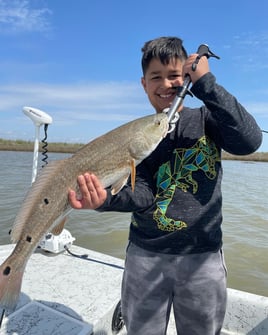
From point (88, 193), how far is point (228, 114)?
1002 mm

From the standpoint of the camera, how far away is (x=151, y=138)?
2.31 metres

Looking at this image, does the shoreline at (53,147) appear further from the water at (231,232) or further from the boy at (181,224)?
the boy at (181,224)

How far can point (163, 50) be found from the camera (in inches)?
99.4

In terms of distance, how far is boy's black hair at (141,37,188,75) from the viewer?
99.3 inches

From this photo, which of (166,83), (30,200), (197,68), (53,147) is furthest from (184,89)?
(53,147)

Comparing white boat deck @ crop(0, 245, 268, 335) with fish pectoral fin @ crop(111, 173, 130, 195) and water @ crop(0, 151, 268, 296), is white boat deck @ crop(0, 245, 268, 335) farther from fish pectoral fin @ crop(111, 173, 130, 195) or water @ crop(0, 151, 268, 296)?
water @ crop(0, 151, 268, 296)

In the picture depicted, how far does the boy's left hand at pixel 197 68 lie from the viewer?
6.77ft

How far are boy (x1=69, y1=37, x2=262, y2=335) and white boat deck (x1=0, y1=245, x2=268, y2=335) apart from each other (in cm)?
87

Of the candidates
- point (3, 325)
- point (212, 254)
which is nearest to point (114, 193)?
point (212, 254)

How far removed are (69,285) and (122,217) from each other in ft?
23.8

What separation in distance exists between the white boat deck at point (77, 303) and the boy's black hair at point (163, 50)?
2.31m

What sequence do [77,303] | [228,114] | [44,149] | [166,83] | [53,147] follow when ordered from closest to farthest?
[228,114] < [166,83] < [77,303] < [44,149] < [53,147]

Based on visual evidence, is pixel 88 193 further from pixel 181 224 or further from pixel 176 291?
pixel 176 291

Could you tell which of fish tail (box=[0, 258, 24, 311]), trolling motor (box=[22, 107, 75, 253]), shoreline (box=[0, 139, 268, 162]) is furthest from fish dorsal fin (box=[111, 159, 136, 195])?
shoreline (box=[0, 139, 268, 162])
